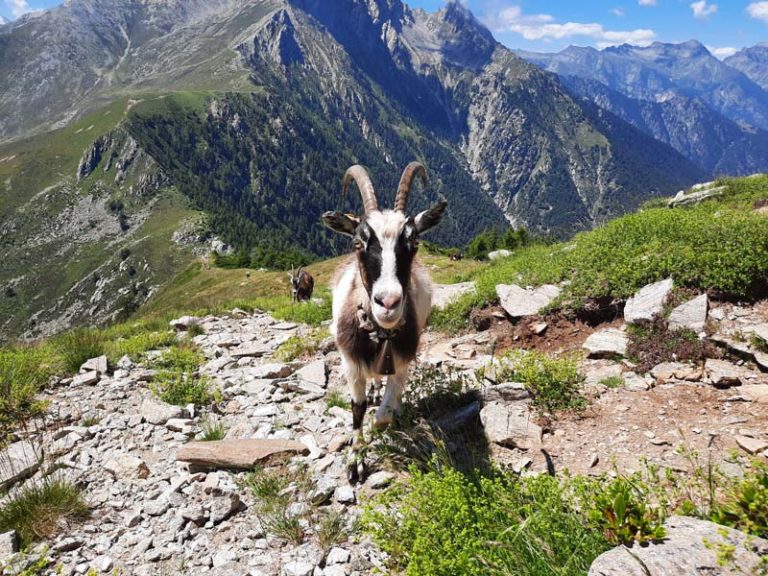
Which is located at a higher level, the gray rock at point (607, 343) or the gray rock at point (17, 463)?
the gray rock at point (607, 343)

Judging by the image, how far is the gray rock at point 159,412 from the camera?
24.6 ft

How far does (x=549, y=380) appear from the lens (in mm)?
6676

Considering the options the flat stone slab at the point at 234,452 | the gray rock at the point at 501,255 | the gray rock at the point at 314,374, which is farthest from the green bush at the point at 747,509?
the gray rock at the point at 501,255

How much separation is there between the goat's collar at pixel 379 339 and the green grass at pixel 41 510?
150 inches

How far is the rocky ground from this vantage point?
15.1 feet

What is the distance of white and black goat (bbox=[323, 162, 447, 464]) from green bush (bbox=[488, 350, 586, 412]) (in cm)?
177

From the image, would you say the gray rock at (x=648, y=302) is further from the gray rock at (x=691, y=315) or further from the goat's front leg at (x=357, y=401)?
the goat's front leg at (x=357, y=401)

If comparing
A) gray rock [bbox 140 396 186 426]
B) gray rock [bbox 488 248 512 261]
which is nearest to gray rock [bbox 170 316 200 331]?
gray rock [bbox 140 396 186 426]

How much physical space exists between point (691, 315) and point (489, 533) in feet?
19.6

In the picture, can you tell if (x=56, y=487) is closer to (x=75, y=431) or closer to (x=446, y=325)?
(x=75, y=431)

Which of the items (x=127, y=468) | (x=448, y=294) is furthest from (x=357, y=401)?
(x=448, y=294)

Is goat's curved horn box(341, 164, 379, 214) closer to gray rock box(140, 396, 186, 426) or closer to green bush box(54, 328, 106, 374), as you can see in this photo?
gray rock box(140, 396, 186, 426)

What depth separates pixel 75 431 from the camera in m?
7.10

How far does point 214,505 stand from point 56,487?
184cm
